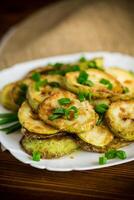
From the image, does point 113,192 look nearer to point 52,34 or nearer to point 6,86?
point 6,86

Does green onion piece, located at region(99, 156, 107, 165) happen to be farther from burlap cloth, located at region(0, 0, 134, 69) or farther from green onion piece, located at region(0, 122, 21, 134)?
burlap cloth, located at region(0, 0, 134, 69)

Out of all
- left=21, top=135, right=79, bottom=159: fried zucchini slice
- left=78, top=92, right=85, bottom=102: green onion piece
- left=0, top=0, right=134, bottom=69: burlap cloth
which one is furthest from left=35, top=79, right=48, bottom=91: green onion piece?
left=0, top=0, right=134, bottom=69: burlap cloth

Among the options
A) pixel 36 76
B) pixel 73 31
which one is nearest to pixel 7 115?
pixel 36 76

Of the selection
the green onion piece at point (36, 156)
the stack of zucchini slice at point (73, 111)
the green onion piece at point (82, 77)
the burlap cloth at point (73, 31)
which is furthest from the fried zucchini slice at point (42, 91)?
the burlap cloth at point (73, 31)

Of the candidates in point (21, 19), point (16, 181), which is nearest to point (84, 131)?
point (16, 181)

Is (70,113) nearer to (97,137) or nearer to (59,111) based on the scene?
(59,111)

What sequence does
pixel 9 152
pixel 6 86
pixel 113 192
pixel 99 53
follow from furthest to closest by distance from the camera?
pixel 99 53
pixel 6 86
pixel 9 152
pixel 113 192
